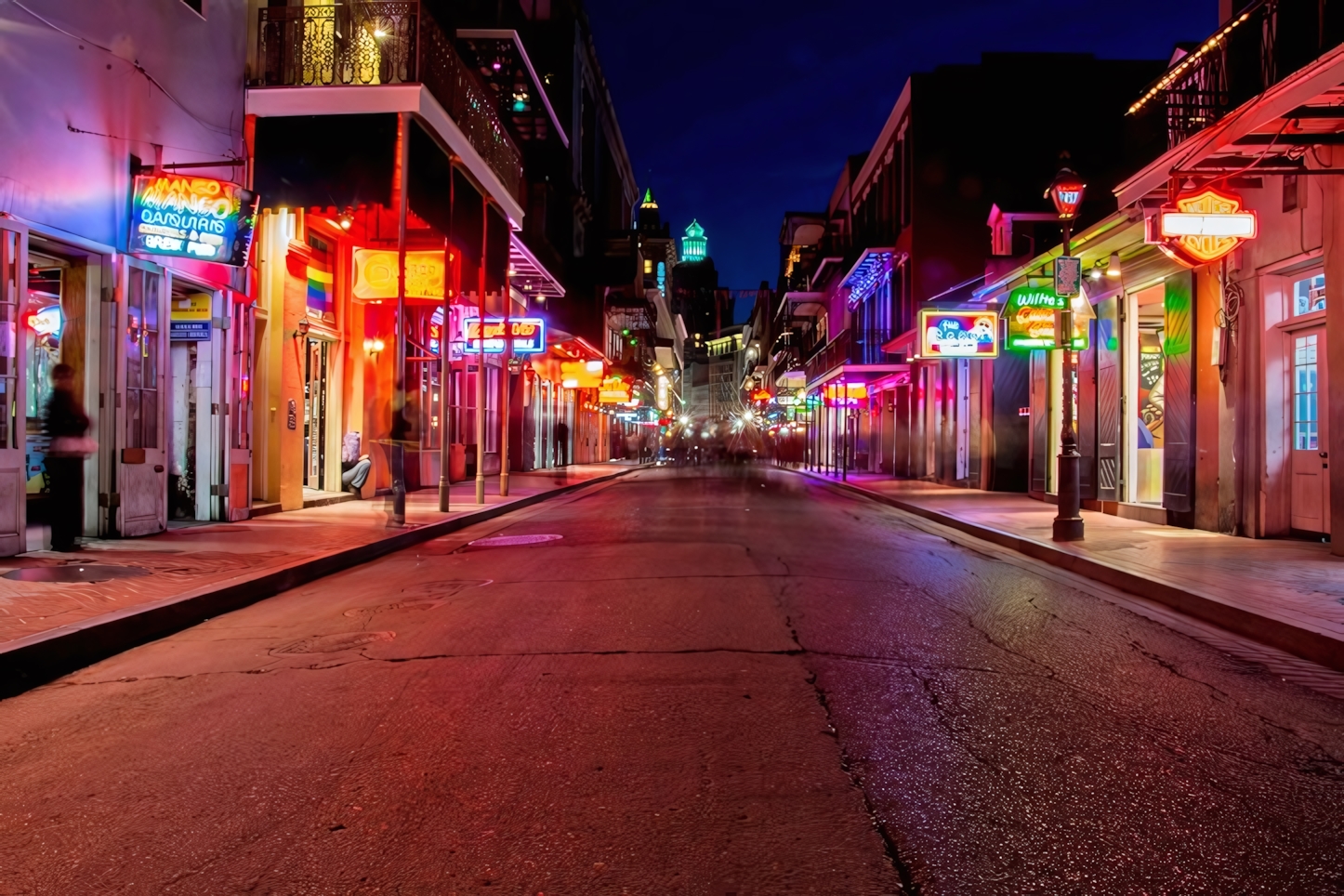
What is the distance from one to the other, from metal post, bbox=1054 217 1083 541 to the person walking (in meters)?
11.4

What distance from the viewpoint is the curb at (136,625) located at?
18.7ft

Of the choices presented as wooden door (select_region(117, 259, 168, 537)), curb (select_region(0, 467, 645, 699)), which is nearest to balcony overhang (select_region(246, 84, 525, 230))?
wooden door (select_region(117, 259, 168, 537))

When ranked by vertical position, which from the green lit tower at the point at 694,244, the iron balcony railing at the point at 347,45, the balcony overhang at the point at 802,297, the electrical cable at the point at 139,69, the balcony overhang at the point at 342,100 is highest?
the green lit tower at the point at 694,244

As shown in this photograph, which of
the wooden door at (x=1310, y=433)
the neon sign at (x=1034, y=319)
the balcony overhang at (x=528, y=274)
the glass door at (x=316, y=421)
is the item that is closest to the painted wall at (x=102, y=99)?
the glass door at (x=316, y=421)

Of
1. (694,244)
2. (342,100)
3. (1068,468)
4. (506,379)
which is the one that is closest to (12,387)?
(342,100)

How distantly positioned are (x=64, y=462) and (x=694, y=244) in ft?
567

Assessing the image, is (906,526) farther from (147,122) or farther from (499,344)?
(147,122)

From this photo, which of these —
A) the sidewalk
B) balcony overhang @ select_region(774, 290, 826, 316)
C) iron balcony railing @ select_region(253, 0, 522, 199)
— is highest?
balcony overhang @ select_region(774, 290, 826, 316)

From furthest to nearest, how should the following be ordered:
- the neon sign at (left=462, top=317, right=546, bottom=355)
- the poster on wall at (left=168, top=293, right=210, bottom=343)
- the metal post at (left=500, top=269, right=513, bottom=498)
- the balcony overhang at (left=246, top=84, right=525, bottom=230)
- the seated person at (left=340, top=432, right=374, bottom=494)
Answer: the neon sign at (left=462, top=317, right=546, bottom=355)
the metal post at (left=500, top=269, right=513, bottom=498)
the seated person at (left=340, top=432, right=374, bottom=494)
the balcony overhang at (left=246, top=84, right=525, bottom=230)
the poster on wall at (left=168, top=293, right=210, bottom=343)

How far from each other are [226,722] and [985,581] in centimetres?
727

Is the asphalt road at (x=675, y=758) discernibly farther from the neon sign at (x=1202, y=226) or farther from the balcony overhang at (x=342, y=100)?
the balcony overhang at (x=342, y=100)

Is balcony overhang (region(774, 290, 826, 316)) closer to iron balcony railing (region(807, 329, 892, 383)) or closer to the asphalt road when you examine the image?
iron balcony railing (region(807, 329, 892, 383))

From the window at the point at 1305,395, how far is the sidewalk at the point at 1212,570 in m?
1.34

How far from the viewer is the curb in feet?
18.7
